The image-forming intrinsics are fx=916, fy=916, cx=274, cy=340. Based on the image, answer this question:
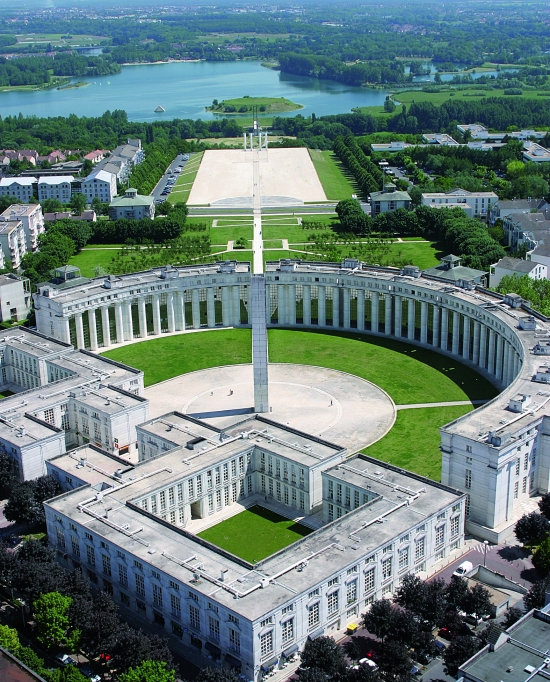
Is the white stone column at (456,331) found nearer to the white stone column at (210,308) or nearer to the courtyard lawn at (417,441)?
the courtyard lawn at (417,441)

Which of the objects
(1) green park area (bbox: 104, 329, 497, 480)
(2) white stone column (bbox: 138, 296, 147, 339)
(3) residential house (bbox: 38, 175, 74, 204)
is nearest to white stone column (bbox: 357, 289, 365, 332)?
(1) green park area (bbox: 104, 329, 497, 480)

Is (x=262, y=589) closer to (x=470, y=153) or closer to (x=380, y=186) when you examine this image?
(x=380, y=186)

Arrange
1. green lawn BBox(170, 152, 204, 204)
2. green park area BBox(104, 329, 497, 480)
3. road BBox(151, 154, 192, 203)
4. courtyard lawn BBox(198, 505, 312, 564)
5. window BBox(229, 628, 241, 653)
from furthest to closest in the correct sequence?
1. road BBox(151, 154, 192, 203)
2. green lawn BBox(170, 152, 204, 204)
3. green park area BBox(104, 329, 497, 480)
4. courtyard lawn BBox(198, 505, 312, 564)
5. window BBox(229, 628, 241, 653)

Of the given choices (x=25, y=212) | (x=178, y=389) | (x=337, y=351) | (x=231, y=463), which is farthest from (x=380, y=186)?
(x=231, y=463)

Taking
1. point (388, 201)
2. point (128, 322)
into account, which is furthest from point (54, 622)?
point (388, 201)

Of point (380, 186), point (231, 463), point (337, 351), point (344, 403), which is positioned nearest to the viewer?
point (231, 463)

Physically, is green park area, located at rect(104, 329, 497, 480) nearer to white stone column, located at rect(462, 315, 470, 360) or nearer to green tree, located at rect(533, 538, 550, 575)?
white stone column, located at rect(462, 315, 470, 360)
